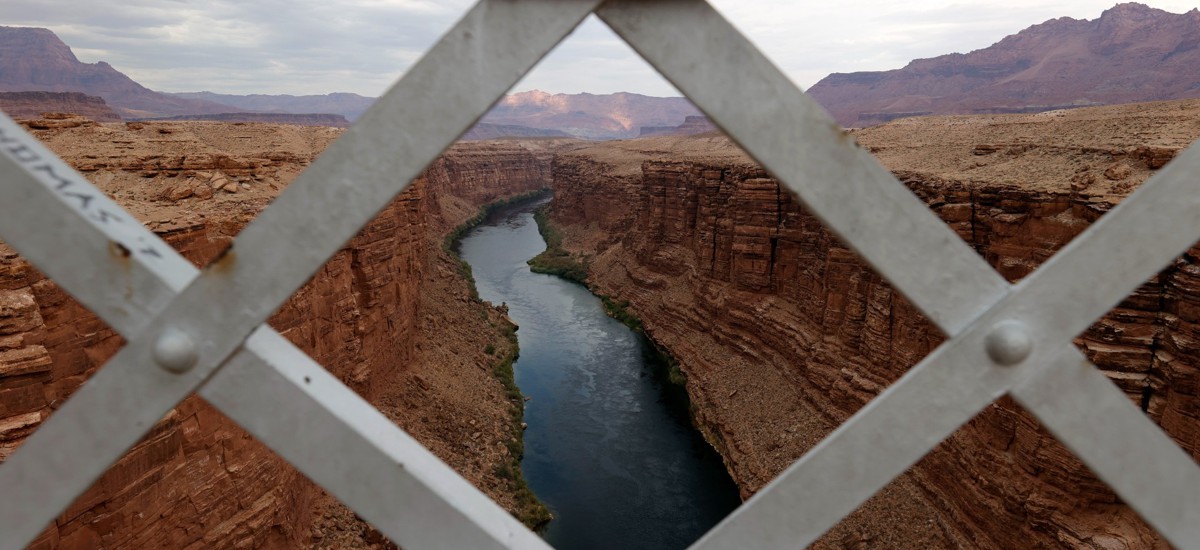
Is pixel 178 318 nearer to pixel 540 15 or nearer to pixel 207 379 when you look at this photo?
pixel 207 379

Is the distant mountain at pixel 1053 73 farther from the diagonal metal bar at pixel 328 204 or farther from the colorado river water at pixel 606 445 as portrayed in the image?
the diagonal metal bar at pixel 328 204

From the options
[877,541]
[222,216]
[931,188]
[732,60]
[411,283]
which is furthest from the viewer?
[411,283]

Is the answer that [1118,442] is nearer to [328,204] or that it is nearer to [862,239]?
[862,239]

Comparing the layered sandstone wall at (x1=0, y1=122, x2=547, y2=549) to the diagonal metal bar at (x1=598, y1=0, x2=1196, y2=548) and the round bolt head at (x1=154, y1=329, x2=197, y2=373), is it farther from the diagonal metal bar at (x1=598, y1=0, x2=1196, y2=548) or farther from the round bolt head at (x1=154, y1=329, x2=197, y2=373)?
the diagonal metal bar at (x1=598, y1=0, x2=1196, y2=548)

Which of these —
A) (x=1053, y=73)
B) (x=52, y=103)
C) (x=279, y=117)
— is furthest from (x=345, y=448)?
(x=279, y=117)

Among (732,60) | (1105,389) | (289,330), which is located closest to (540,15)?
(732,60)

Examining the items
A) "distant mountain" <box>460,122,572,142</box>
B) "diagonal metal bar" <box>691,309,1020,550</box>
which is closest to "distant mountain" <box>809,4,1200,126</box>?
"diagonal metal bar" <box>691,309,1020,550</box>
